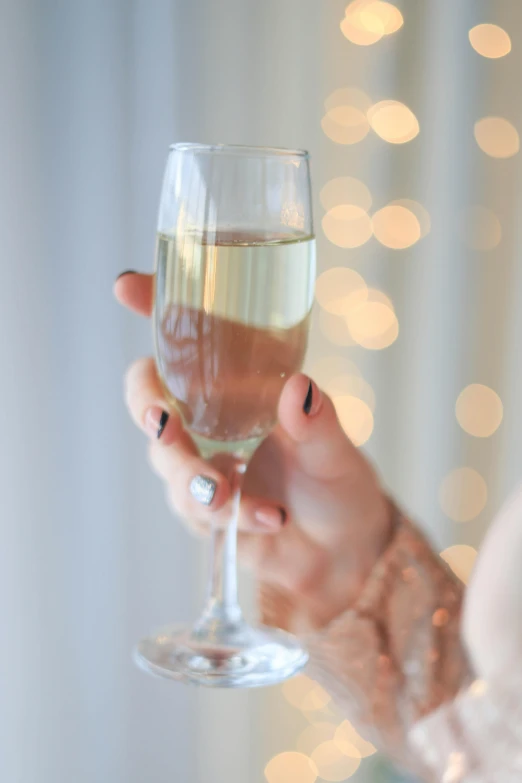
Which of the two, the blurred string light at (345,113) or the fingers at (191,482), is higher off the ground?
the blurred string light at (345,113)

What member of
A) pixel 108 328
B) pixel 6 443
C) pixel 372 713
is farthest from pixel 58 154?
pixel 372 713

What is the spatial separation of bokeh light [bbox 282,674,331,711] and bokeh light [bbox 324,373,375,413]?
853 millimetres

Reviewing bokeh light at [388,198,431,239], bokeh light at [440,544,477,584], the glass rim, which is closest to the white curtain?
bokeh light at [388,198,431,239]

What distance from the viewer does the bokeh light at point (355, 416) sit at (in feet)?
5.49

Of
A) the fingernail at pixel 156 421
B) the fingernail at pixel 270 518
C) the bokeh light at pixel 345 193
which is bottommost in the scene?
the fingernail at pixel 270 518

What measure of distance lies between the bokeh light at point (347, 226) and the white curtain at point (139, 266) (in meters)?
0.03

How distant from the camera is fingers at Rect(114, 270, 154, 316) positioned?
31.8 inches

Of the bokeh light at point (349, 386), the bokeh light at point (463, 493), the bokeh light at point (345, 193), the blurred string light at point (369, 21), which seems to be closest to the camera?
the blurred string light at point (369, 21)

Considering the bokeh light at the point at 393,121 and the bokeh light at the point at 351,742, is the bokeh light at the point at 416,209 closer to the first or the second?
the bokeh light at the point at 393,121

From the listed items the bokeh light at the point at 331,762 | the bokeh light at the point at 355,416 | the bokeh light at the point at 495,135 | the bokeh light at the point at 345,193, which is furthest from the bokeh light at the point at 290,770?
the bokeh light at the point at 495,135

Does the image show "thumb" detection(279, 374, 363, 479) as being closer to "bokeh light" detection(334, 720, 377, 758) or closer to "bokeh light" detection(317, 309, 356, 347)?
"bokeh light" detection(334, 720, 377, 758)

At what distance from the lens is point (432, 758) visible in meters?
0.67

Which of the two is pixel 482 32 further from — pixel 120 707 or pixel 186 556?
pixel 120 707

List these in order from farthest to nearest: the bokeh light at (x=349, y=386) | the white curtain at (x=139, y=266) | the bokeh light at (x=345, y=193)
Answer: the bokeh light at (x=349, y=386) → the bokeh light at (x=345, y=193) → the white curtain at (x=139, y=266)
